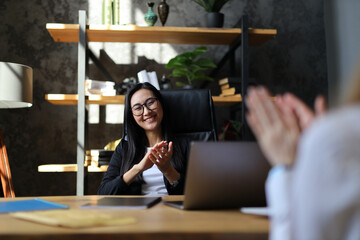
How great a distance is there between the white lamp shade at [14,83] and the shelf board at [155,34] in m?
0.37

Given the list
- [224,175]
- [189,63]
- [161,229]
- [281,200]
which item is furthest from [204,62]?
[281,200]

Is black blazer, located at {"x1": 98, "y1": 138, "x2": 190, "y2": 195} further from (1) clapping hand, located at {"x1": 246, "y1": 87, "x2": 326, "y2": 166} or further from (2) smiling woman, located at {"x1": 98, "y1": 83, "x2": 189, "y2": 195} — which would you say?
(1) clapping hand, located at {"x1": 246, "y1": 87, "x2": 326, "y2": 166}

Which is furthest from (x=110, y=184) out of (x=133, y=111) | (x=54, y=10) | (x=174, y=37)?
(x=54, y=10)

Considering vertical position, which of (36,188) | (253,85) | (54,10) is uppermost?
(54,10)

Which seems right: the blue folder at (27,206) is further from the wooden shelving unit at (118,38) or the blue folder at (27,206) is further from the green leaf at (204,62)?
the green leaf at (204,62)

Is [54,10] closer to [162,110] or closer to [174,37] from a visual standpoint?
[174,37]

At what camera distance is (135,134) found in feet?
6.79

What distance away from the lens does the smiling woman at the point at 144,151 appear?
1797mm

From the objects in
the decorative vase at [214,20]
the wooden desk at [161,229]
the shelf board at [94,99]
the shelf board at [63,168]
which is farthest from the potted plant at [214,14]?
the wooden desk at [161,229]

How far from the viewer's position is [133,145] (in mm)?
2008

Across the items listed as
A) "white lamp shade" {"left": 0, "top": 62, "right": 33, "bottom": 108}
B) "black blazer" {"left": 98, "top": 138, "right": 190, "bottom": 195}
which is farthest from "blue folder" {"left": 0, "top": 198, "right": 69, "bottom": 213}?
"white lamp shade" {"left": 0, "top": 62, "right": 33, "bottom": 108}

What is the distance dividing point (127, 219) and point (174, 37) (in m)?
2.08

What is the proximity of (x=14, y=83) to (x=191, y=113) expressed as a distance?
1118 mm

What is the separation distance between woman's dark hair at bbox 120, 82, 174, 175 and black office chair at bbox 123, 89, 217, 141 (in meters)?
0.04
